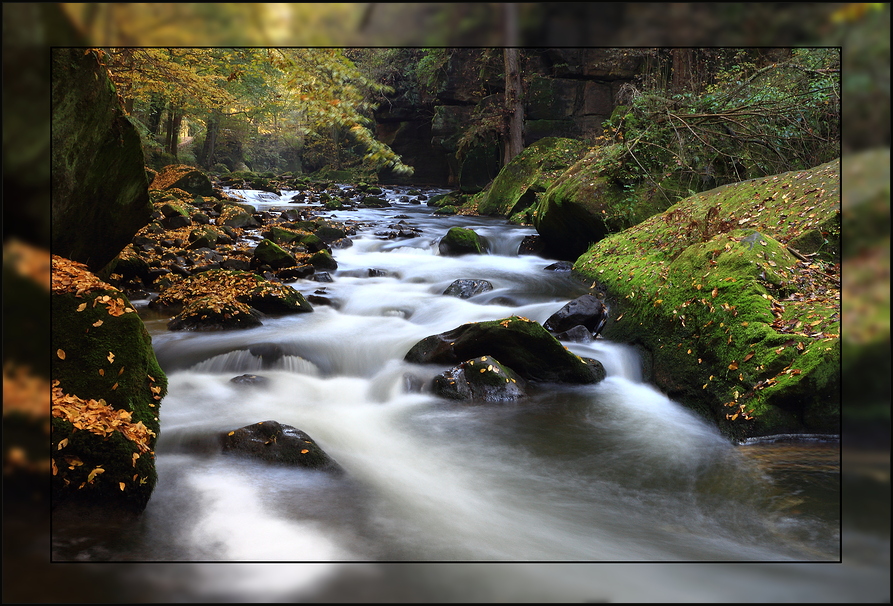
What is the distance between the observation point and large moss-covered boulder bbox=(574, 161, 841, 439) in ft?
16.4

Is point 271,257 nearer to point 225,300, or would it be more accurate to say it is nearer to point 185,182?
point 225,300

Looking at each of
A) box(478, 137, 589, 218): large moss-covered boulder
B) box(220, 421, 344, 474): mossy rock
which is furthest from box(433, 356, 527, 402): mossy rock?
box(478, 137, 589, 218): large moss-covered boulder

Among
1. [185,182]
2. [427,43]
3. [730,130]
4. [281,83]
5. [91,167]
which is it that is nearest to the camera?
[427,43]

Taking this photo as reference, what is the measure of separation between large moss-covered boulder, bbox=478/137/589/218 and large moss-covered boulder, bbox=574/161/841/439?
941 cm

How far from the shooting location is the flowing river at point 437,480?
3295mm

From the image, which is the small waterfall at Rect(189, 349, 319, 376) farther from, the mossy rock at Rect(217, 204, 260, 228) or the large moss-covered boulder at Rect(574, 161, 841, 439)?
the mossy rock at Rect(217, 204, 260, 228)

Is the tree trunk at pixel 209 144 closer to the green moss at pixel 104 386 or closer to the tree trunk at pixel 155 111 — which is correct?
the tree trunk at pixel 155 111

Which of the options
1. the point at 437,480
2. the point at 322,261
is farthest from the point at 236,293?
the point at 437,480

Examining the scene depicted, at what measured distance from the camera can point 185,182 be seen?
20.4 m

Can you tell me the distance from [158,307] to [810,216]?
9.33 meters

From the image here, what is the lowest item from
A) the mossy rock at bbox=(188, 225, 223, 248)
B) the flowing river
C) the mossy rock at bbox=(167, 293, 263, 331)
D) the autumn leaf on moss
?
the flowing river

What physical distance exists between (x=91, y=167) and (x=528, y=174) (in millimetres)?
14955

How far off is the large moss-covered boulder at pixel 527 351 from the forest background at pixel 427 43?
440 cm

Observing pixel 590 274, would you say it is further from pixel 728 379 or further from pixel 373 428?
pixel 373 428
